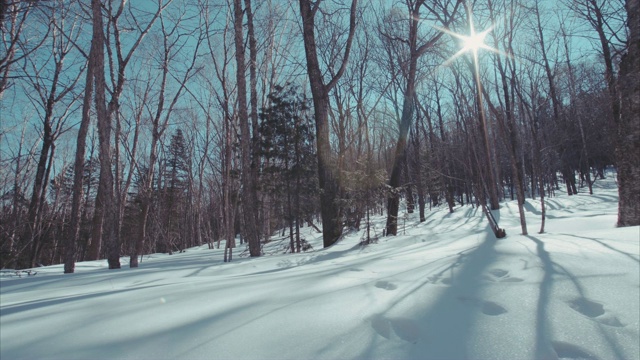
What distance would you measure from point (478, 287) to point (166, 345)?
5.58 feet

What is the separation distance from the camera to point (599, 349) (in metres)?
1.19

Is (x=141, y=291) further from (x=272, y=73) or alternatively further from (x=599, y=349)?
(x=272, y=73)

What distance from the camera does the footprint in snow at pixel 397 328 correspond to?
1332mm

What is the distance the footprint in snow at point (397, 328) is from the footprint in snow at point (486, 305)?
392 millimetres

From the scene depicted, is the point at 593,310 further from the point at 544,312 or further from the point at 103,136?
the point at 103,136

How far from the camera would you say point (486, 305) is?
1.57 meters

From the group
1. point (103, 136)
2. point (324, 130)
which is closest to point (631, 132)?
point (324, 130)

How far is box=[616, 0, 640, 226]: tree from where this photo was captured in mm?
3697

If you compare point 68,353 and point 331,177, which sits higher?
point 331,177

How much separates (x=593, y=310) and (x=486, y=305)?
46 centimetres

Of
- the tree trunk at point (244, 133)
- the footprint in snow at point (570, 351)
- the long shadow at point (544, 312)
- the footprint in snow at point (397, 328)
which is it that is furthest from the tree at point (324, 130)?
the footprint in snow at point (570, 351)

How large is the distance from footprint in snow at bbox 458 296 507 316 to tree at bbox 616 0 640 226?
351 centimetres

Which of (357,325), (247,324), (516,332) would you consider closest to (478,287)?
(516,332)

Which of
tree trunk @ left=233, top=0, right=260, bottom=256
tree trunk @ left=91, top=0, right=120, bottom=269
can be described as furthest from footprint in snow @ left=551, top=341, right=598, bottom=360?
→ tree trunk @ left=91, top=0, right=120, bottom=269
